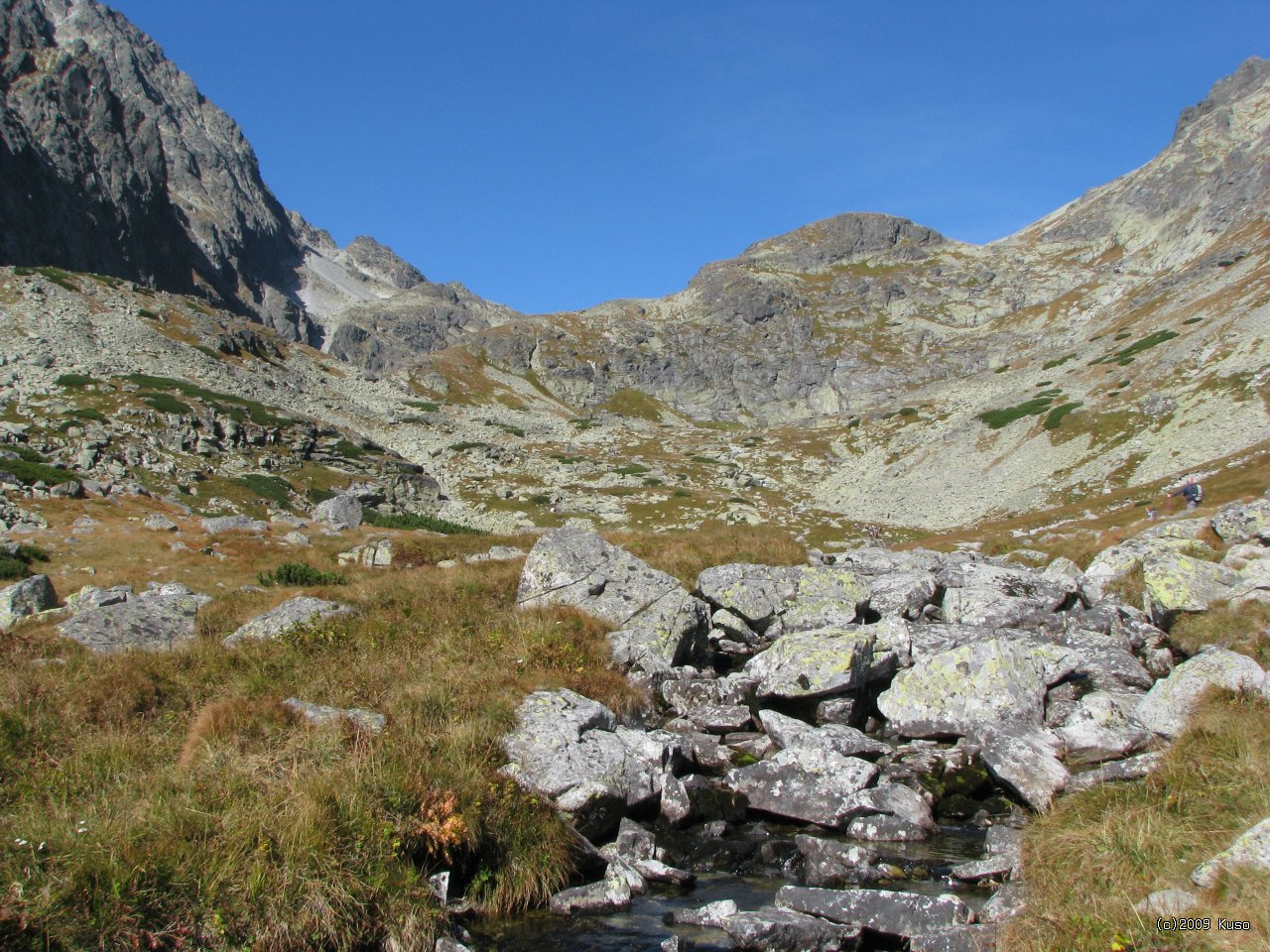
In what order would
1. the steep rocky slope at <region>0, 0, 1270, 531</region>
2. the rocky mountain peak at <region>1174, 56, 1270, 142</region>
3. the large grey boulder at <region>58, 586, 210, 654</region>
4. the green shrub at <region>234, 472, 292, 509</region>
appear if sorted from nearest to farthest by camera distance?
1. the large grey boulder at <region>58, 586, 210, 654</region>
2. the green shrub at <region>234, 472, 292, 509</region>
3. the steep rocky slope at <region>0, 0, 1270, 531</region>
4. the rocky mountain peak at <region>1174, 56, 1270, 142</region>

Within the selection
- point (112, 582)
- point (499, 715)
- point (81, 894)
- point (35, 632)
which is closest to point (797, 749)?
point (499, 715)

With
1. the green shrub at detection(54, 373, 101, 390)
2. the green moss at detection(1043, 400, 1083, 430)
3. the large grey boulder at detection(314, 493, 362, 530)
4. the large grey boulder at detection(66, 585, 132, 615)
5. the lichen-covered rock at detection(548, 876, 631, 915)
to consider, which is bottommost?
the lichen-covered rock at detection(548, 876, 631, 915)

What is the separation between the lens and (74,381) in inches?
2311

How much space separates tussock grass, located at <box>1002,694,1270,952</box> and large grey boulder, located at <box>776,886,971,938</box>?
0.86m

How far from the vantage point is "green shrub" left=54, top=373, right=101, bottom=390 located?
2276 inches

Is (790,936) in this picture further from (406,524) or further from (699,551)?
(406,524)

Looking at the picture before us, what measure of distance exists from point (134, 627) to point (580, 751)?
30.7ft

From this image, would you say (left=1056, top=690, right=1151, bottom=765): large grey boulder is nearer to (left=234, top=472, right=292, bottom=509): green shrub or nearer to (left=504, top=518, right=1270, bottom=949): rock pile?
(left=504, top=518, right=1270, bottom=949): rock pile

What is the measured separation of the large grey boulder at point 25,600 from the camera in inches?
603

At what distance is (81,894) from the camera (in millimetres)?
5781

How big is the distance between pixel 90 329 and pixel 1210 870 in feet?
301

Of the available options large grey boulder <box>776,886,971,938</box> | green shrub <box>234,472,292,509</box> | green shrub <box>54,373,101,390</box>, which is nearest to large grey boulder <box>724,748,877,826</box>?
large grey boulder <box>776,886,971,938</box>

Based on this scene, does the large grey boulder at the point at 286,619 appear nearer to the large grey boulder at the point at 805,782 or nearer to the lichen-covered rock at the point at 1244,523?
the large grey boulder at the point at 805,782

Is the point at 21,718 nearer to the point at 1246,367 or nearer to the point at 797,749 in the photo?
the point at 797,749
